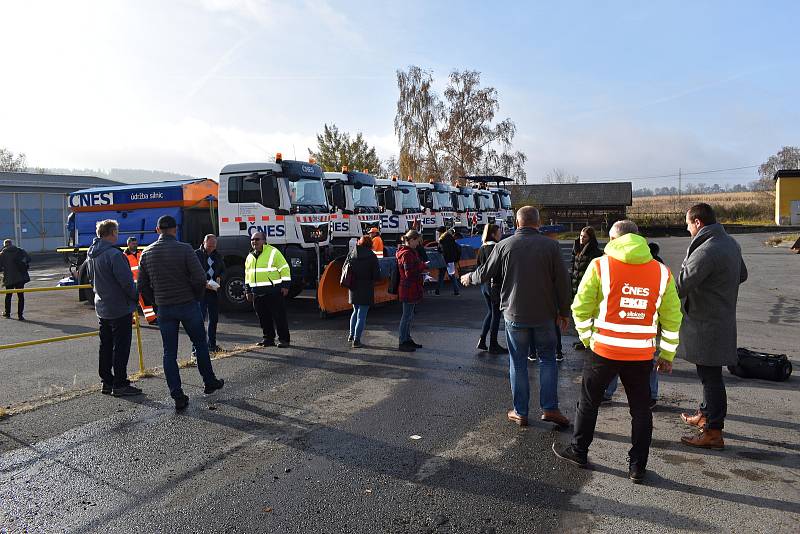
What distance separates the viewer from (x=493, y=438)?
17.2 ft

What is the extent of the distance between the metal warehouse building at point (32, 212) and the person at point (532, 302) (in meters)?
35.6

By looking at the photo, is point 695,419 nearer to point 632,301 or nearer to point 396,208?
point 632,301

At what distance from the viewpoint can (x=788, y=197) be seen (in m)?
51.7

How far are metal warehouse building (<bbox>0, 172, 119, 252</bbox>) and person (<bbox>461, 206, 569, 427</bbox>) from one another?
3556cm

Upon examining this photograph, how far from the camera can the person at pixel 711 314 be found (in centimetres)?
496

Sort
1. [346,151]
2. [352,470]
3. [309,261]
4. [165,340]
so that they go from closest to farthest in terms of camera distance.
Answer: [352,470]
[165,340]
[309,261]
[346,151]

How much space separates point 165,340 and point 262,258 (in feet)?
9.11

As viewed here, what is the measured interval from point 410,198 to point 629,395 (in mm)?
16550

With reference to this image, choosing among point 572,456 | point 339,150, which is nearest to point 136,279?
point 572,456

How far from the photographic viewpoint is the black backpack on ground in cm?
679

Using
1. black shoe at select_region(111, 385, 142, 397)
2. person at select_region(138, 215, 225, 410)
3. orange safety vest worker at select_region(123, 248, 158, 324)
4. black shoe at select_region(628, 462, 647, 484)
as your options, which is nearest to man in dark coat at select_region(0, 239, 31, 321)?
orange safety vest worker at select_region(123, 248, 158, 324)

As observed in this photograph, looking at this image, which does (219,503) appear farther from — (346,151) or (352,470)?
(346,151)

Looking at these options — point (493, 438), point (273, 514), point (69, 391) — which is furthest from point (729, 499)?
point (69, 391)

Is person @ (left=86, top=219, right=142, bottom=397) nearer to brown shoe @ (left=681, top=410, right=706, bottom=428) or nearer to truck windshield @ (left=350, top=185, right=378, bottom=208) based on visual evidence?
brown shoe @ (left=681, top=410, right=706, bottom=428)
